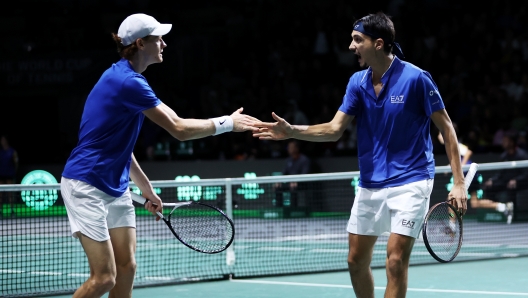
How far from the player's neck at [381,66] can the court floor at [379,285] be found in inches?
109

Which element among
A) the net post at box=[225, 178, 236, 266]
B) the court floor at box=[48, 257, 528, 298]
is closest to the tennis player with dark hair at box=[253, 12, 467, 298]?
the court floor at box=[48, 257, 528, 298]

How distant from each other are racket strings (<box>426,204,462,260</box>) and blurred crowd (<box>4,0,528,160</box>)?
32.1 feet

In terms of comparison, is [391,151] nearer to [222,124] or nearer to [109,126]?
[222,124]

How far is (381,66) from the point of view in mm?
5613

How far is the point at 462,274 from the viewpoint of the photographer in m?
9.13

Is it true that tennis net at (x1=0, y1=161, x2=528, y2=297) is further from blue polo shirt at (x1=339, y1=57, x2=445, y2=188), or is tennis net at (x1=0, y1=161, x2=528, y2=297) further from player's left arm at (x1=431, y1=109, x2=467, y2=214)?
player's left arm at (x1=431, y1=109, x2=467, y2=214)

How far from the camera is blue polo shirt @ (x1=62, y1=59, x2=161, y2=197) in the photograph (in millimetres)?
5004

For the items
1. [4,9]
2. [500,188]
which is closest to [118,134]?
[500,188]

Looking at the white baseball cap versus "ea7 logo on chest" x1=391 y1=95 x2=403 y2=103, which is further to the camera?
"ea7 logo on chest" x1=391 y1=95 x2=403 y2=103

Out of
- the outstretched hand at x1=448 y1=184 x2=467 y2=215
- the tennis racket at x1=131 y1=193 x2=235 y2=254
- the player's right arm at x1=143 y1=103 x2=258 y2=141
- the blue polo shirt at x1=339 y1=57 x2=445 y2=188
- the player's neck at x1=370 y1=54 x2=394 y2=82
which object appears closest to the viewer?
the player's right arm at x1=143 y1=103 x2=258 y2=141

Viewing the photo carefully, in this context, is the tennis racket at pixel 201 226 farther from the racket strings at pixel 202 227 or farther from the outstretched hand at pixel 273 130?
the outstretched hand at pixel 273 130

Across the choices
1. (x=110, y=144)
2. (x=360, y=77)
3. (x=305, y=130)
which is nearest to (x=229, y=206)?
(x=305, y=130)

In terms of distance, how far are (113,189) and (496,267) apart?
576cm

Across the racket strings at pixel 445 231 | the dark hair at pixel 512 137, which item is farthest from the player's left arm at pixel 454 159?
the dark hair at pixel 512 137
